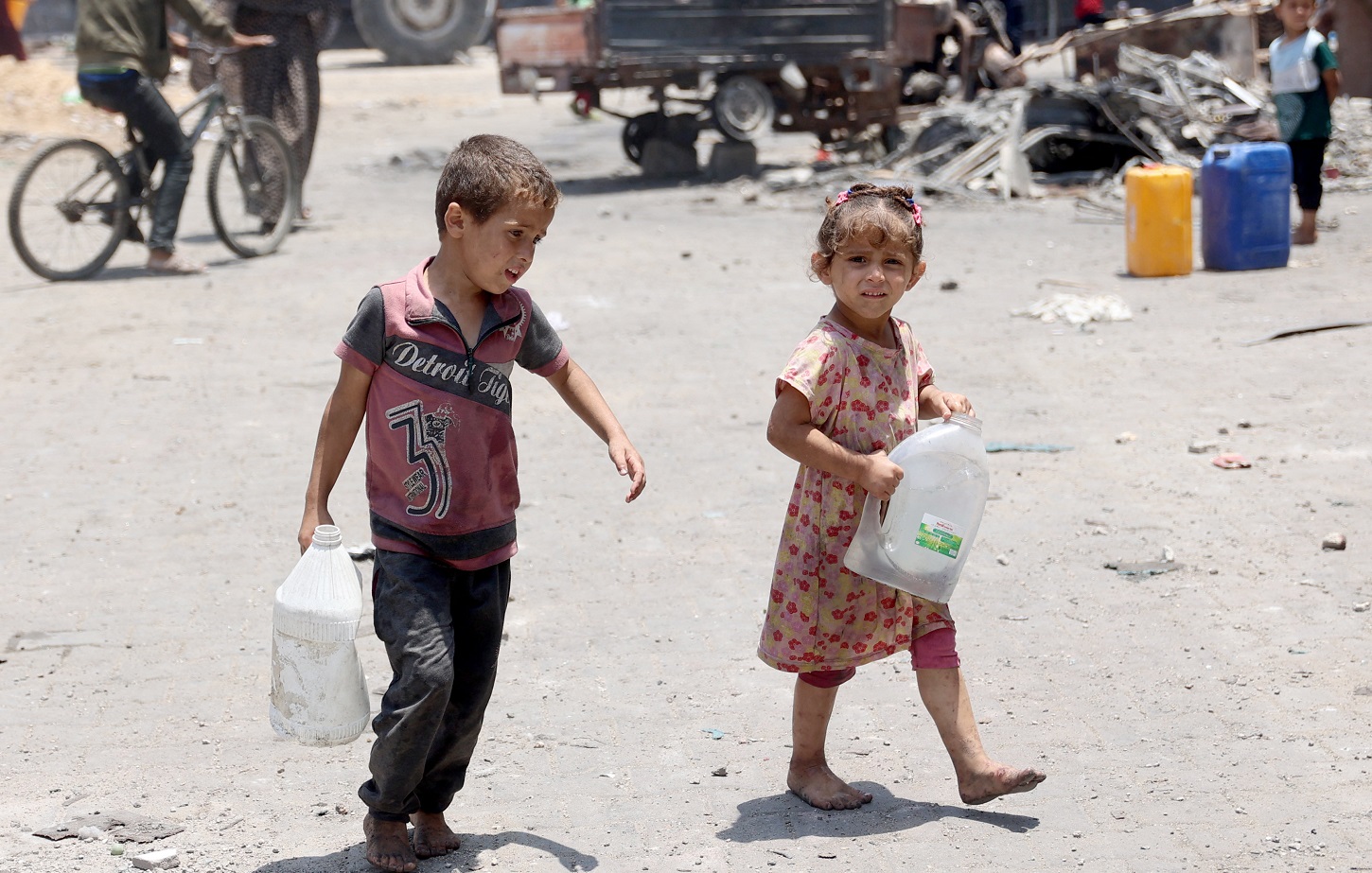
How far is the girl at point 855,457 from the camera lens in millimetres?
Result: 3123

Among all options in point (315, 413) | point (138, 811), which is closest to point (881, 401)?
point (138, 811)

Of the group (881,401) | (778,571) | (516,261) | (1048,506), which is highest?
(516,261)

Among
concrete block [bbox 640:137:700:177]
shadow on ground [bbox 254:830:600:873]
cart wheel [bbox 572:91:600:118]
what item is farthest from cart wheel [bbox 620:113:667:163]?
shadow on ground [bbox 254:830:600:873]

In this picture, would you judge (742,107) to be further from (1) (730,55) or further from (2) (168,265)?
(2) (168,265)

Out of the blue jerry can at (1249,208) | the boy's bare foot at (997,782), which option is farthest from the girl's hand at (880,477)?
the blue jerry can at (1249,208)

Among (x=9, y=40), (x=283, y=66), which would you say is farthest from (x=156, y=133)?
(x=9, y=40)

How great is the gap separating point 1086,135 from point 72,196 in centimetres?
837

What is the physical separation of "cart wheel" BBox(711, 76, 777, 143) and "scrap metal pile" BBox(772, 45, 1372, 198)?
75cm

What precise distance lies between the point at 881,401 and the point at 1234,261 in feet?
23.3

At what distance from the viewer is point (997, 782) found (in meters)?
3.15

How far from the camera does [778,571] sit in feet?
10.7

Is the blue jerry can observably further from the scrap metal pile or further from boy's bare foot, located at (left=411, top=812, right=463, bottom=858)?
boy's bare foot, located at (left=411, top=812, right=463, bottom=858)

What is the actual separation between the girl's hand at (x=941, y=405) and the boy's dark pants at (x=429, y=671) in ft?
3.21

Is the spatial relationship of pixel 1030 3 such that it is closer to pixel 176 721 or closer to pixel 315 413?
pixel 315 413
